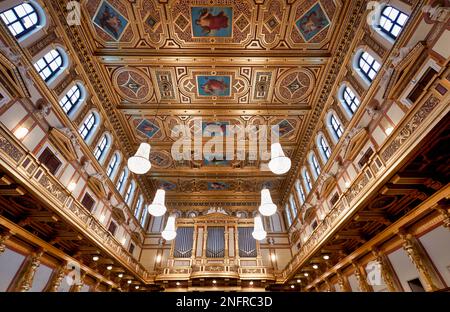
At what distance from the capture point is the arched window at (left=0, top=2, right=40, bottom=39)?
6.29 meters

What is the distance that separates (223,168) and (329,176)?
7.27 meters

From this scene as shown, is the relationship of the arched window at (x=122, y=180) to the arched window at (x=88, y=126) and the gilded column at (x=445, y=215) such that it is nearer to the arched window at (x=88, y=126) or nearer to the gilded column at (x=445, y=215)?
the arched window at (x=88, y=126)

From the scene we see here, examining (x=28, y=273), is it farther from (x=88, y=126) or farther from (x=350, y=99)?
(x=350, y=99)

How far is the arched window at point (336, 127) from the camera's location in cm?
976

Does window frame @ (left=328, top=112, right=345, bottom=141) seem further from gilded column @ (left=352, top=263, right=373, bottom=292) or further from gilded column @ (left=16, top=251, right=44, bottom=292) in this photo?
gilded column @ (left=16, top=251, right=44, bottom=292)

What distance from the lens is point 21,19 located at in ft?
21.9

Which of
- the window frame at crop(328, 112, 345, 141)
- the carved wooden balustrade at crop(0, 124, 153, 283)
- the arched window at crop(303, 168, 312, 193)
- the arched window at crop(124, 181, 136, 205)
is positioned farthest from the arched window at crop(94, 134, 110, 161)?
the arched window at crop(303, 168, 312, 193)

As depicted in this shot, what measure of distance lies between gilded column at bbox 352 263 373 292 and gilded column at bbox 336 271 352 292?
1093mm

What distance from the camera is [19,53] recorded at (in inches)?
255

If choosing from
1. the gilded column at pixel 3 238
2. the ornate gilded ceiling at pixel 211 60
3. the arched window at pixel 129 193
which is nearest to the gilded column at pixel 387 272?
the ornate gilded ceiling at pixel 211 60

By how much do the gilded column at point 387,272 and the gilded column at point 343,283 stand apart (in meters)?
2.37

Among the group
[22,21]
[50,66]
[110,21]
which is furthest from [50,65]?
[110,21]
